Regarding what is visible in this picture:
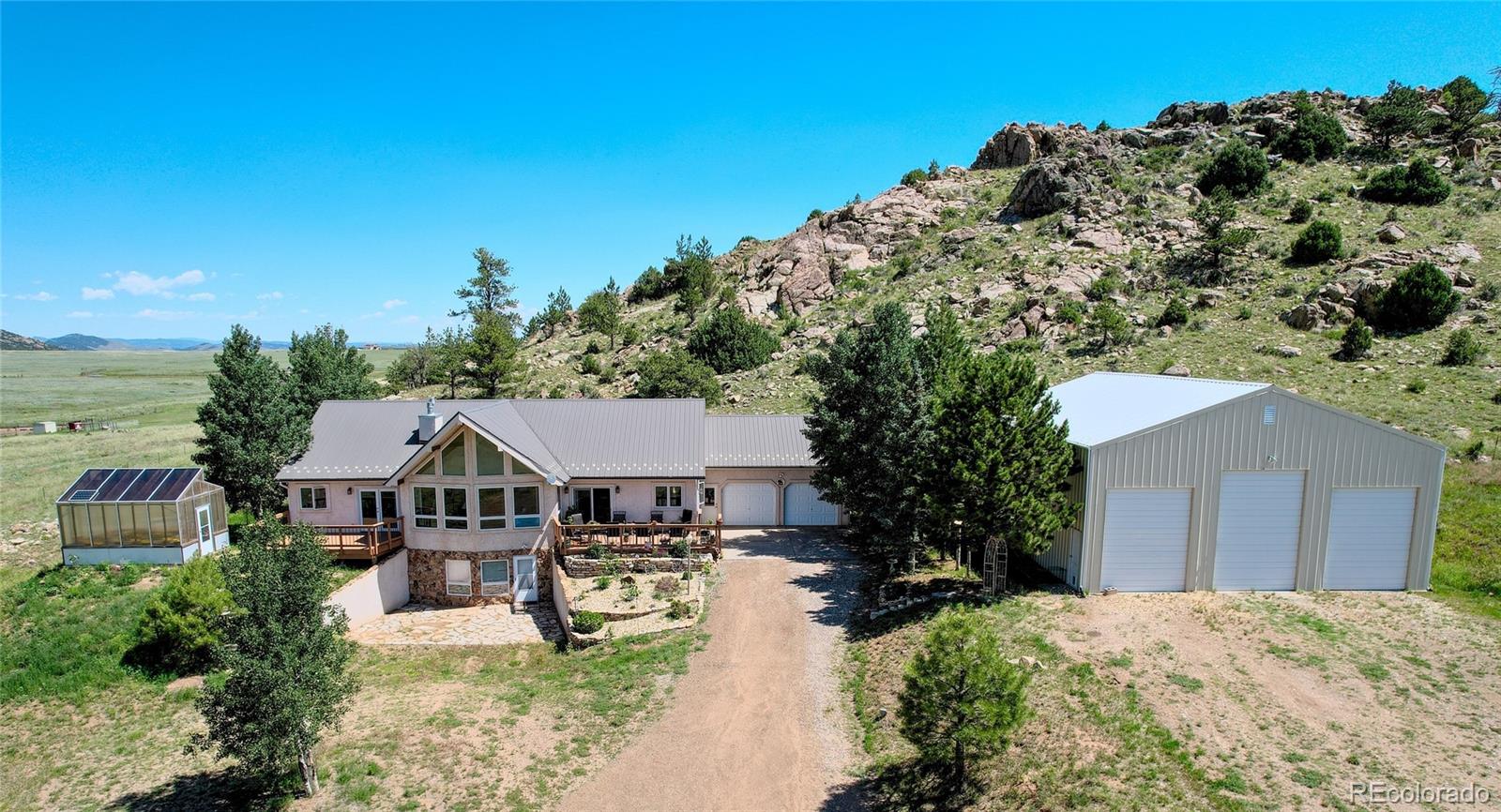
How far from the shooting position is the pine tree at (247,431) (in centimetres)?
2950

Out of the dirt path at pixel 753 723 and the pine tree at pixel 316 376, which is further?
the pine tree at pixel 316 376

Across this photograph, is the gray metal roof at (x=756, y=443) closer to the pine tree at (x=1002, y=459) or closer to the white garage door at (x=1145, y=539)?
the pine tree at (x=1002, y=459)

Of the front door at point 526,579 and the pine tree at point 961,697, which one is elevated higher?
the pine tree at point 961,697

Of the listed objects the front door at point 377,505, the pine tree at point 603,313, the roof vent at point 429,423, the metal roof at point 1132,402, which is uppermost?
the pine tree at point 603,313

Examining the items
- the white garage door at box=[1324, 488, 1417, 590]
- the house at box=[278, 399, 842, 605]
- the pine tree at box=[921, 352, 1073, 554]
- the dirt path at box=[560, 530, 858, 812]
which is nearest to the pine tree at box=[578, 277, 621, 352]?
the house at box=[278, 399, 842, 605]

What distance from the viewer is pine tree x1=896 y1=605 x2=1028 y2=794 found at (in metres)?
11.4

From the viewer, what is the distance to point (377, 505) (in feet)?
85.9

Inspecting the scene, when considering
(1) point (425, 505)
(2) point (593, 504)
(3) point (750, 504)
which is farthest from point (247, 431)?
(3) point (750, 504)

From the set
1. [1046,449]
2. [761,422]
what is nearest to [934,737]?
[1046,449]

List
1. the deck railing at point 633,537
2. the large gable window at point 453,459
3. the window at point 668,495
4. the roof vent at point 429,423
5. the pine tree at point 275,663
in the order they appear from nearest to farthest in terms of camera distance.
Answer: the pine tree at point 275,663, the large gable window at point 453,459, the deck railing at point 633,537, the window at point 668,495, the roof vent at point 429,423

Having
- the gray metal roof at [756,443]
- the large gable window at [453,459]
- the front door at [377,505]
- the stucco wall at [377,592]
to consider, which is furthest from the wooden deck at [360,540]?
the gray metal roof at [756,443]

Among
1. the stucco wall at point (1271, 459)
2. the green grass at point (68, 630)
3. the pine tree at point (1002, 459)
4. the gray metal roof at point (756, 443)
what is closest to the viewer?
the pine tree at point (1002, 459)

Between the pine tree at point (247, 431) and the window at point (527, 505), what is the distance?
13237 mm

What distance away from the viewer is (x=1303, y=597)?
18.0 metres
